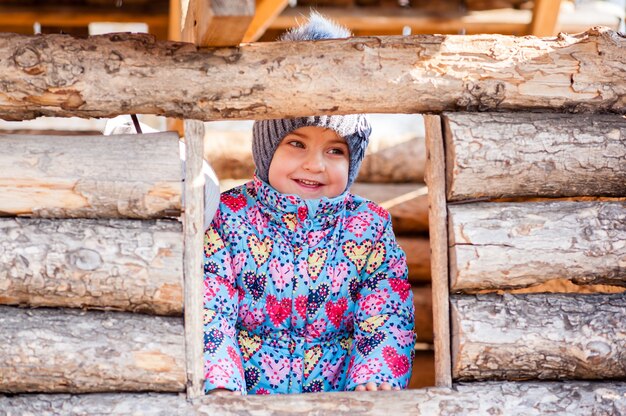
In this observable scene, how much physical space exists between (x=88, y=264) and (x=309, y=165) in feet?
3.94

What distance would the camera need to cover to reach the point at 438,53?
143 inches

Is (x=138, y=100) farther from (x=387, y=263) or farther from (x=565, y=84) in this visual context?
(x=565, y=84)

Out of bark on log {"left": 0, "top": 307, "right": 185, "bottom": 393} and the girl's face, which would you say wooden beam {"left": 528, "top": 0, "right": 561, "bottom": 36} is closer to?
the girl's face

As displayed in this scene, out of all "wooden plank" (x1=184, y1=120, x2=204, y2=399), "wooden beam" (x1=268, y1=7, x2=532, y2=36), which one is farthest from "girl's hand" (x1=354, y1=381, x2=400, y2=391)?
"wooden beam" (x1=268, y1=7, x2=532, y2=36)

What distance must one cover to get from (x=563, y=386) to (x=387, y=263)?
0.99 metres

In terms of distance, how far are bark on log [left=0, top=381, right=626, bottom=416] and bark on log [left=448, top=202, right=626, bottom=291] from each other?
428 mm

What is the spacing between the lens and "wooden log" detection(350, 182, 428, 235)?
22.5 feet

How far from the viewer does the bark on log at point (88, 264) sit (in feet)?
11.3

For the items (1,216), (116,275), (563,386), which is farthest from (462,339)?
(1,216)

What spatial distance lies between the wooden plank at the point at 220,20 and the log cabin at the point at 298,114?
24 millimetres

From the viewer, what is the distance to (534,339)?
3.60 metres

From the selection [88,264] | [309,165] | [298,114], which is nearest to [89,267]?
[88,264]

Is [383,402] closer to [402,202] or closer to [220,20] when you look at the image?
Answer: [220,20]

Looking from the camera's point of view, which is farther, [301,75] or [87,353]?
[301,75]
